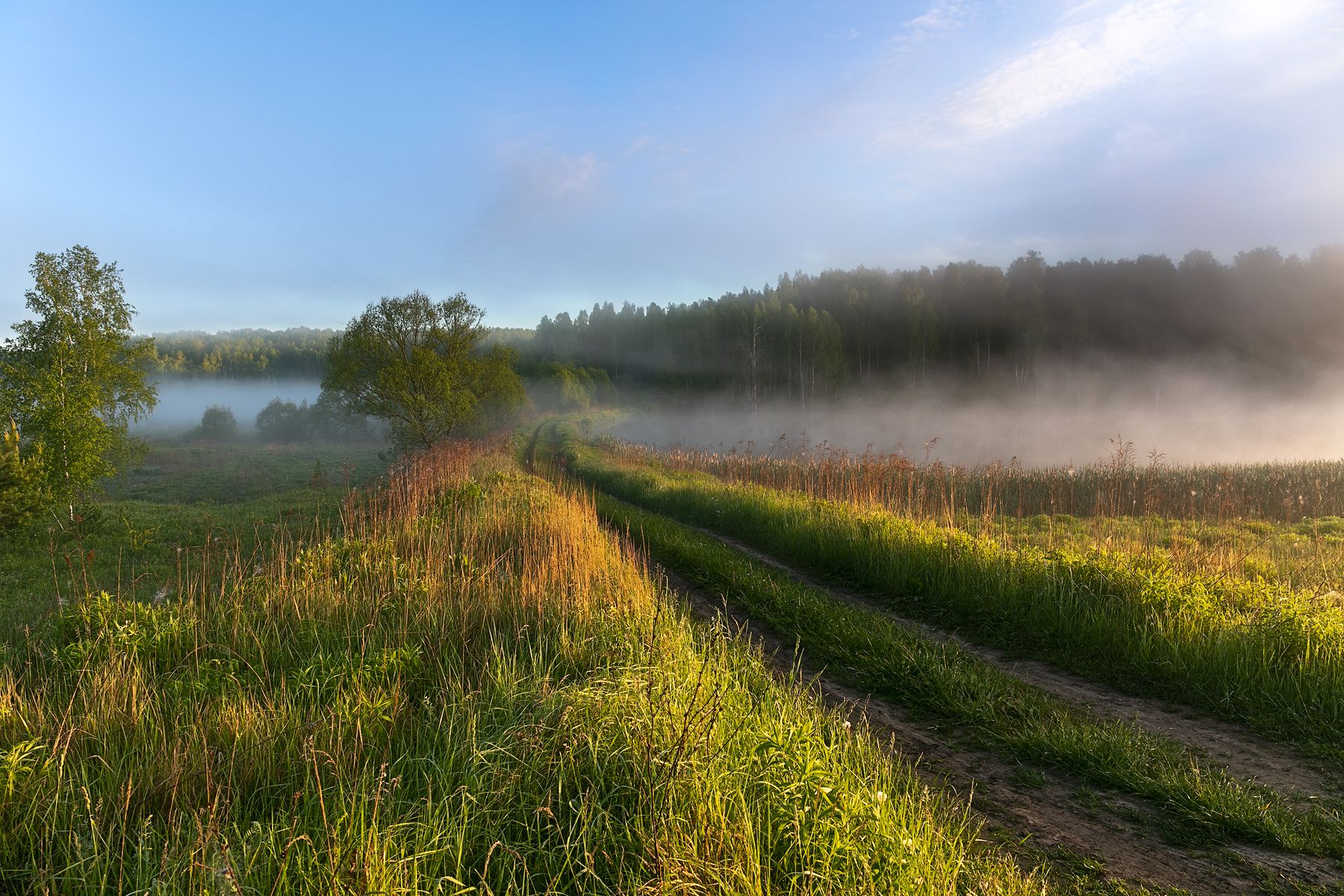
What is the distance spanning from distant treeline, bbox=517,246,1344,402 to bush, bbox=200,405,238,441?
58.1 m

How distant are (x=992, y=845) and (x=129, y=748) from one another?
4714 millimetres

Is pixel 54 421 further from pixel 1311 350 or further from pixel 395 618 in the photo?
pixel 1311 350

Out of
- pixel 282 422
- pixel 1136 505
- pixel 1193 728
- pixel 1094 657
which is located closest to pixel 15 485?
pixel 1094 657

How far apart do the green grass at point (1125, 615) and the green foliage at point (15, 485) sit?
55.8 feet

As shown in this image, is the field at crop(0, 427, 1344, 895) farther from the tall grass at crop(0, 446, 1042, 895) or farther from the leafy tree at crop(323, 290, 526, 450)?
the leafy tree at crop(323, 290, 526, 450)

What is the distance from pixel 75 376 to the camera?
16797 mm

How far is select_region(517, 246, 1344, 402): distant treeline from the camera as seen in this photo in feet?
192

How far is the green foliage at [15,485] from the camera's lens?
1338 centimetres

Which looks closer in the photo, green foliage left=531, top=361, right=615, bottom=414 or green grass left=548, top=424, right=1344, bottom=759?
green grass left=548, top=424, right=1344, bottom=759

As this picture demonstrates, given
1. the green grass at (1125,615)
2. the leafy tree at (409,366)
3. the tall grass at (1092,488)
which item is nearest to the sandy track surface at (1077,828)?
the green grass at (1125,615)

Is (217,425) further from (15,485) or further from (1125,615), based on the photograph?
(1125,615)

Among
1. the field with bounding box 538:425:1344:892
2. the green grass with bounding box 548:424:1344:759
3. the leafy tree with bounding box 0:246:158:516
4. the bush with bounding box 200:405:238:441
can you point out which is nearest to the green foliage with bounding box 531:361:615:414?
the bush with bounding box 200:405:238:441

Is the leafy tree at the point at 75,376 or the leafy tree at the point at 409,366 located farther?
the leafy tree at the point at 409,366

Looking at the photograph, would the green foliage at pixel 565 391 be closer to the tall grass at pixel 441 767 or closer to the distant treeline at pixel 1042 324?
the distant treeline at pixel 1042 324
